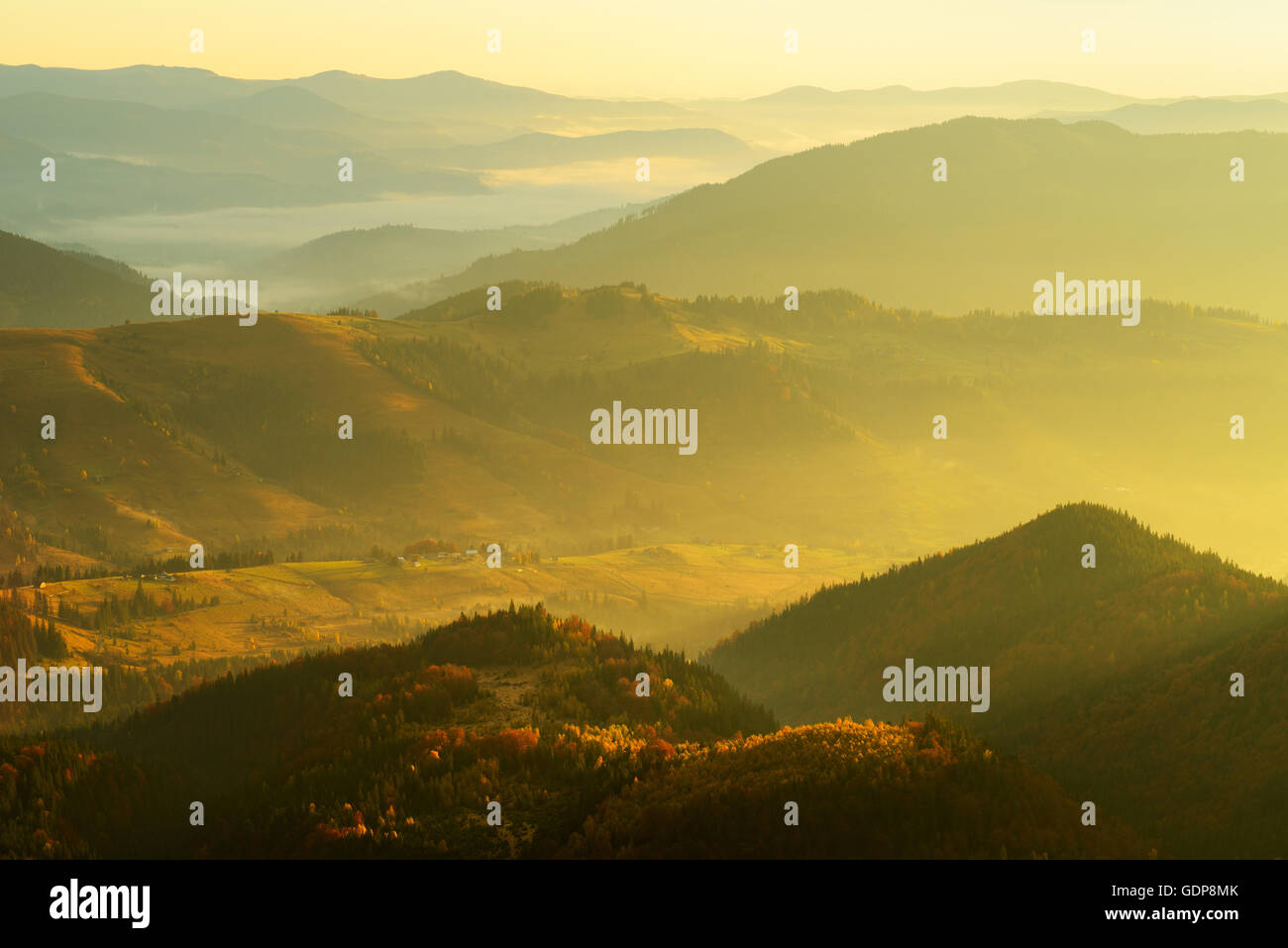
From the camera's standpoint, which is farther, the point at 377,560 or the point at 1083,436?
the point at 1083,436

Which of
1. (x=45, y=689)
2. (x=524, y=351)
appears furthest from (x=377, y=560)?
(x=524, y=351)

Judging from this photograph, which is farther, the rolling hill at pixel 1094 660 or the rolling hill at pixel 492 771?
the rolling hill at pixel 1094 660

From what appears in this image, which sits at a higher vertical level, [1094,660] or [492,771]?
[1094,660]

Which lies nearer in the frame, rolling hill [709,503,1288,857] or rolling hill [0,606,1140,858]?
rolling hill [0,606,1140,858]

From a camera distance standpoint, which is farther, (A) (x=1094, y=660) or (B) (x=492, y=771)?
(A) (x=1094, y=660)
